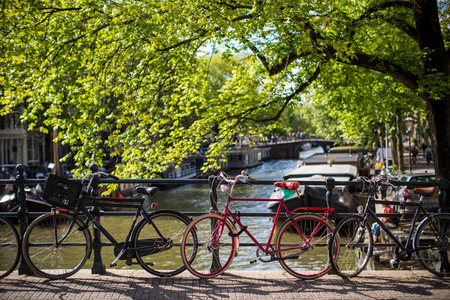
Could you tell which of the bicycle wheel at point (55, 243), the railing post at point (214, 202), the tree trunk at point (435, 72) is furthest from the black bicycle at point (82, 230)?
the tree trunk at point (435, 72)

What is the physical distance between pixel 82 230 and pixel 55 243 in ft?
1.28

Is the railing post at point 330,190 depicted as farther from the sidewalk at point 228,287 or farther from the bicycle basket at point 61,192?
the bicycle basket at point 61,192

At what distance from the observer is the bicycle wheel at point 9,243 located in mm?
4910

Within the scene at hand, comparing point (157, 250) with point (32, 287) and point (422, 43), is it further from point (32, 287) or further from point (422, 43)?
point (422, 43)

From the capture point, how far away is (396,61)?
9.80 meters

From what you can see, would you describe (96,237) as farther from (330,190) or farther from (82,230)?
(330,190)

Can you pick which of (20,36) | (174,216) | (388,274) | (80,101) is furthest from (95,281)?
(20,36)

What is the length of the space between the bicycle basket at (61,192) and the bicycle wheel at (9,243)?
603 millimetres

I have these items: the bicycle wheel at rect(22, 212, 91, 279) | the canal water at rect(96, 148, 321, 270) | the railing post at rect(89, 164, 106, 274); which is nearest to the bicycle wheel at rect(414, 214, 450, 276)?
the railing post at rect(89, 164, 106, 274)

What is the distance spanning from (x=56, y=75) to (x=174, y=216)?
6.98 metres

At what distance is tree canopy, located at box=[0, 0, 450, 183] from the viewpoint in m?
9.41

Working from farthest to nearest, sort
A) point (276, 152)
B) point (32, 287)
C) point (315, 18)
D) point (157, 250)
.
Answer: point (276, 152) < point (315, 18) < point (157, 250) < point (32, 287)

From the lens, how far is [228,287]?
15.4ft

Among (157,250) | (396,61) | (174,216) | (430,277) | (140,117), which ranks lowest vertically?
(430,277)
